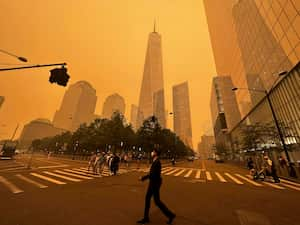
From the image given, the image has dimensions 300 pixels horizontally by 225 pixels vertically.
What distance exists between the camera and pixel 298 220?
4.66 meters

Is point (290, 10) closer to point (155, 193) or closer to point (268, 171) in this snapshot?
point (268, 171)

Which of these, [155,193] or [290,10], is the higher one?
[290,10]

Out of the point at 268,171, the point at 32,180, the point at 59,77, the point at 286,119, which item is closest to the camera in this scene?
the point at 59,77

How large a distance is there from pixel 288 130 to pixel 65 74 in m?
38.9

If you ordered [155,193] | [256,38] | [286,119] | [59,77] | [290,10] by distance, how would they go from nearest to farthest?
1. [155,193]
2. [59,77]
3. [290,10]
4. [286,119]
5. [256,38]

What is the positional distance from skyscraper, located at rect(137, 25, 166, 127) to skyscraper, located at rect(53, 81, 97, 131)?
217 ft

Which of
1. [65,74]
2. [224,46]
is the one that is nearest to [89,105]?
[224,46]

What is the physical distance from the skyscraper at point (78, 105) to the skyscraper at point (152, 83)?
2599 inches

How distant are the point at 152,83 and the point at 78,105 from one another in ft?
286

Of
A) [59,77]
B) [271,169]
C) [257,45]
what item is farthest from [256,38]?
[59,77]

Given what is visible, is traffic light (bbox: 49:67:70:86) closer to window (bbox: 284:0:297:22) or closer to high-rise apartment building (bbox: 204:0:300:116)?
high-rise apartment building (bbox: 204:0:300:116)

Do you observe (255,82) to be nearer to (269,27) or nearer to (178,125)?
(269,27)

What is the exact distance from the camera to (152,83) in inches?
6284

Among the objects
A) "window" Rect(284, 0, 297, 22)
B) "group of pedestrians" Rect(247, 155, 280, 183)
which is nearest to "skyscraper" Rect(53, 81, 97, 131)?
"window" Rect(284, 0, 297, 22)
